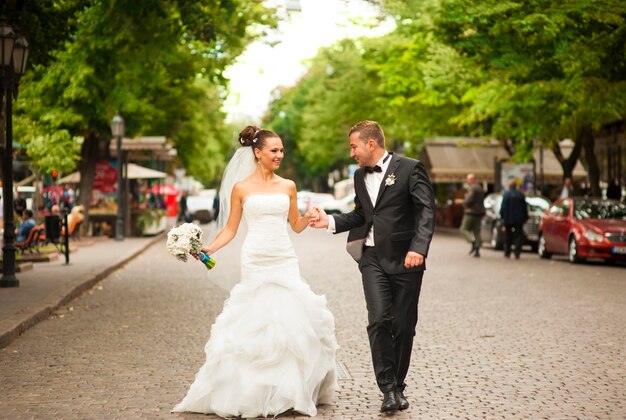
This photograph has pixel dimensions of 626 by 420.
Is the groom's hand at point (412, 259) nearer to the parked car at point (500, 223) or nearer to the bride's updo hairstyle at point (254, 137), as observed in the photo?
the bride's updo hairstyle at point (254, 137)

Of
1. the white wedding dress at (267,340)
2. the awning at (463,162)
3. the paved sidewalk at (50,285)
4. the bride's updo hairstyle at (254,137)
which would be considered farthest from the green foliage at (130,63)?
the white wedding dress at (267,340)

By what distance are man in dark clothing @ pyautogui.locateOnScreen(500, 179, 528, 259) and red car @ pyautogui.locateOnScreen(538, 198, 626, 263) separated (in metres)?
0.69

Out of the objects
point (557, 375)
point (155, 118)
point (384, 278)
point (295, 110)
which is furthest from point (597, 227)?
point (295, 110)

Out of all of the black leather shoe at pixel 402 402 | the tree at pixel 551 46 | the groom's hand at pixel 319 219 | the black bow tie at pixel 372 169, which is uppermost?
the tree at pixel 551 46

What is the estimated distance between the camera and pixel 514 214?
1017 inches

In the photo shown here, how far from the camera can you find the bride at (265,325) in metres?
7.07

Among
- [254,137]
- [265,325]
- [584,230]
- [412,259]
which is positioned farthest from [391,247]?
[584,230]

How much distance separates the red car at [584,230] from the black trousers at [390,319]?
16.8m

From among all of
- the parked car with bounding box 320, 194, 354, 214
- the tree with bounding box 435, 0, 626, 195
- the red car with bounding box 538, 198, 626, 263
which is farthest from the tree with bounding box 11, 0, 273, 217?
the parked car with bounding box 320, 194, 354, 214

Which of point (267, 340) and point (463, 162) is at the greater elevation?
point (463, 162)

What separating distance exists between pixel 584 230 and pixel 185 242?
1745cm

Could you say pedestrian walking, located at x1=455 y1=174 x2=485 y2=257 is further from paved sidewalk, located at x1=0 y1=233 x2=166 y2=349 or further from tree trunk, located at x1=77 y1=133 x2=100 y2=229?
tree trunk, located at x1=77 y1=133 x2=100 y2=229

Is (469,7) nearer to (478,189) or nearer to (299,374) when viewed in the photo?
(478,189)

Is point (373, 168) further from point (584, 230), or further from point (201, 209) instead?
point (201, 209)
